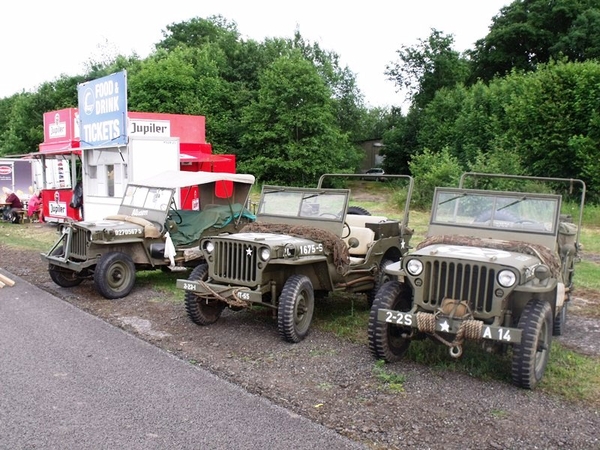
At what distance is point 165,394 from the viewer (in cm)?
466

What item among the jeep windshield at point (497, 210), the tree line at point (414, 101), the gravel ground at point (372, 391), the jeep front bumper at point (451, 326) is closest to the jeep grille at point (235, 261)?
the gravel ground at point (372, 391)

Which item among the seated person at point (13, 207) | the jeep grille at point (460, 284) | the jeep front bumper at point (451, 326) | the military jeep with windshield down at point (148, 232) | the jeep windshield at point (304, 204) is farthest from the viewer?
the seated person at point (13, 207)

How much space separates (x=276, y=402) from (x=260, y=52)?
35384mm

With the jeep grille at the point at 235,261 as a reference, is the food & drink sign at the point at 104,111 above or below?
above

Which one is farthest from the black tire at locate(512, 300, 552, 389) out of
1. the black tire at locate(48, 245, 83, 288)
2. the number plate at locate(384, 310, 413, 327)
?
the black tire at locate(48, 245, 83, 288)

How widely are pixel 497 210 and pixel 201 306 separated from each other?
11.5ft

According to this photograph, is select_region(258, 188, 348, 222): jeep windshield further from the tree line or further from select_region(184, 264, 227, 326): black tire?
the tree line

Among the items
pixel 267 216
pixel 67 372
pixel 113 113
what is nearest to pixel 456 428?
pixel 67 372

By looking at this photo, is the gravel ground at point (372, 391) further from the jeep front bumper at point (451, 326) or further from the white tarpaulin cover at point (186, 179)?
the white tarpaulin cover at point (186, 179)

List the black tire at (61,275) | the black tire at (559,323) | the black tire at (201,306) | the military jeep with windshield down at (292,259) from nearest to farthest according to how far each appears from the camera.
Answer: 1. the military jeep with windshield down at (292,259)
2. the black tire at (559,323)
3. the black tire at (201,306)
4. the black tire at (61,275)

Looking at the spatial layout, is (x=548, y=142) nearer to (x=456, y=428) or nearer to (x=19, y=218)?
(x=456, y=428)

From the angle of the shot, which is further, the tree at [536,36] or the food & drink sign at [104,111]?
the tree at [536,36]

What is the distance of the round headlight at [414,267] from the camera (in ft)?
16.8

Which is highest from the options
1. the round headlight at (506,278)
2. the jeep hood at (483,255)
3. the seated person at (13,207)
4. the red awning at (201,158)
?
the red awning at (201,158)
